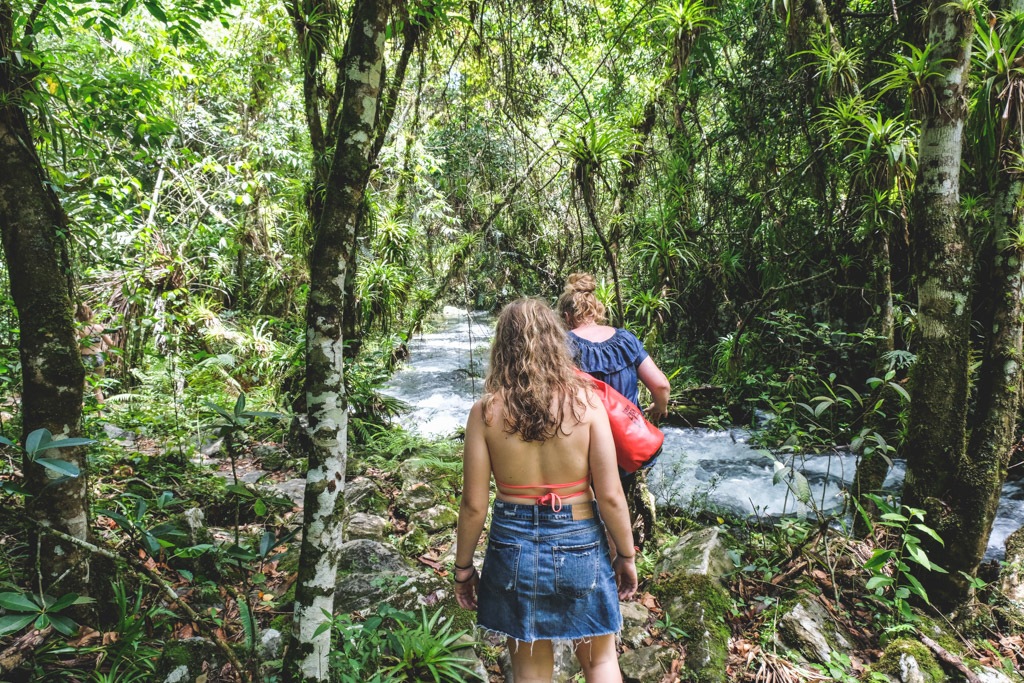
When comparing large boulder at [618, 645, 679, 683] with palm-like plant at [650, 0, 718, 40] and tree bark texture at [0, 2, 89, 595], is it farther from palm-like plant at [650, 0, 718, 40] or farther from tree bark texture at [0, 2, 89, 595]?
palm-like plant at [650, 0, 718, 40]

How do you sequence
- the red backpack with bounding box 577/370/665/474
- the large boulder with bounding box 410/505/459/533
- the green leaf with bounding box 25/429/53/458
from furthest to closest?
the large boulder with bounding box 410/505/459/533 → the red backpack with bounding box 577/370/665/474 → the green leaf with bounding box 25/429/53/458

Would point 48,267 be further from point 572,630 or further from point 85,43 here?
point 85,43

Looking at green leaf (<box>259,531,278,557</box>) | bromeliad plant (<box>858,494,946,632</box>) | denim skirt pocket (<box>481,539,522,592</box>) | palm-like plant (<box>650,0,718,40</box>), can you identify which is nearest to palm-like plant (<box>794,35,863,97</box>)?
palm-like plant (<box>650,0,718,40</box>)

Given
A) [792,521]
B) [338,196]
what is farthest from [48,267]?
[792,521]

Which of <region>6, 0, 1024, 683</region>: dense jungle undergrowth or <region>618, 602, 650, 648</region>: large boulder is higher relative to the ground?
<region>6, 0, 1024, 683</region>: dense jungle undergrowth

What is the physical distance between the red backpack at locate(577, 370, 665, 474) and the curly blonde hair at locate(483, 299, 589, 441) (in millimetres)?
318

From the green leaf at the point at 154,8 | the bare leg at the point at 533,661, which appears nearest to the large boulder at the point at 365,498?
the bare leg at the point at 533,661

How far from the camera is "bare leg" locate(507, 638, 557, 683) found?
80.9 inches

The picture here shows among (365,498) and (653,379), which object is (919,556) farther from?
(365,498)

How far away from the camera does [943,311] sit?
10.2 feet

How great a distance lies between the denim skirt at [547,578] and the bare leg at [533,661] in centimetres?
15

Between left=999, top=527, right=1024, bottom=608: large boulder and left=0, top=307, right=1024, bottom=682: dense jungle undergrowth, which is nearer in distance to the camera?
left=0, top=307, right=1024, bottom=682: dense jungle undergrowth

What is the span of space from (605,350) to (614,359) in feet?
0.25

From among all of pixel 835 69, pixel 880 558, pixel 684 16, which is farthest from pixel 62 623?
pixel 835 69
